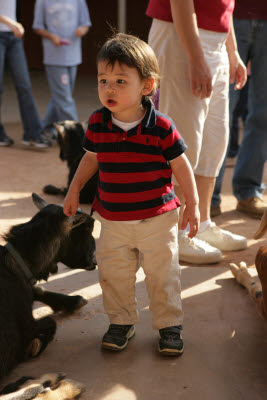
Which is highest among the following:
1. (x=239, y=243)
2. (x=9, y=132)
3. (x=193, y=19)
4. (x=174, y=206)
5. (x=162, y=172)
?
(x=193, y=19)

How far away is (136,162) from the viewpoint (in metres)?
2.78

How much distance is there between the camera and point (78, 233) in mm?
3203

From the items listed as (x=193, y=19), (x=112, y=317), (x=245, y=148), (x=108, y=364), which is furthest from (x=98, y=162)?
(x=245, y=148)

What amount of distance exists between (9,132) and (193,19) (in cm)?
586

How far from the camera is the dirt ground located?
2.68 meters

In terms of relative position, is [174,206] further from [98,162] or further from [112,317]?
[112,317]

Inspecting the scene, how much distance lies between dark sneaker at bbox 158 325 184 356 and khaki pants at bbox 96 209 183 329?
0.04 m

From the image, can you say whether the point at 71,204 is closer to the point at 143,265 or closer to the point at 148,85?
the point at 143,265

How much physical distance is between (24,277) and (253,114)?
309 cm

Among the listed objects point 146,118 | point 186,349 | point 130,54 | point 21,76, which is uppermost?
point 130,54

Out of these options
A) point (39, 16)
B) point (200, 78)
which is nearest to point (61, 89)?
point (39, 16)

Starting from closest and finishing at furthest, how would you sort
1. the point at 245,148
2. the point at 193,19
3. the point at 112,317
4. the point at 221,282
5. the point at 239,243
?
the point at 112,317 < the point at 193,19 < the point at 221,282 < the point at 239,243 < the point at 245,148

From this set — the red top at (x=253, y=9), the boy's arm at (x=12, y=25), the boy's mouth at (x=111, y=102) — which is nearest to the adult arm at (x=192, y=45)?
the boy's mouth at (x=111, y=102)

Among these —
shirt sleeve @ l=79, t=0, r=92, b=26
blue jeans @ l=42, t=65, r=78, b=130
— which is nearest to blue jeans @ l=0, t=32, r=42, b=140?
blue jeans @ l=42, t=65, r=78, b=130
